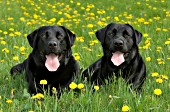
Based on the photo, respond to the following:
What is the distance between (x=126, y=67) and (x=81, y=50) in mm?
1899

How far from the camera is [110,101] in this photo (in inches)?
151

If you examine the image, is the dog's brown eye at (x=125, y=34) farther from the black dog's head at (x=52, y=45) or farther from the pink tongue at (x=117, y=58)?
the black dog's head at (x=52, y=45)

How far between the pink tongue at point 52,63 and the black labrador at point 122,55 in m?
0.43

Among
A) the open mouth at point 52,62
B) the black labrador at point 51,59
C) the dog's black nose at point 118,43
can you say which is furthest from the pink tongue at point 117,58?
the open mouth at point 52,62

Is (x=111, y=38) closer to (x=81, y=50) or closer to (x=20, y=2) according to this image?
(x=81, y=50)

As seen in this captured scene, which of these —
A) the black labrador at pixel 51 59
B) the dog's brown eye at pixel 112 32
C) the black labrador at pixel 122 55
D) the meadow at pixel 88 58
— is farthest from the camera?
the dog's brown eye at pixel 112 32

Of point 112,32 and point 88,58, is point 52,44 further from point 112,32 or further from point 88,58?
point 88,58

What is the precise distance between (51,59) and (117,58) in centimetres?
85

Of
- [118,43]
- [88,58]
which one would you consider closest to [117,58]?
[118,43]

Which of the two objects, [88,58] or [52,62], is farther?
[88,58]

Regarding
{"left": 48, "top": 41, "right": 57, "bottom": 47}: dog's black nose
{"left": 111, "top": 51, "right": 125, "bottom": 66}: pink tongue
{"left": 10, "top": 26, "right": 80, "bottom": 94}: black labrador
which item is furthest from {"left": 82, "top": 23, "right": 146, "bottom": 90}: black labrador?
{"left": 48, "top": 41, "right": 57, "bottom": 47}: dog's black nose

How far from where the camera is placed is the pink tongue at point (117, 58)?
4676 millimetres

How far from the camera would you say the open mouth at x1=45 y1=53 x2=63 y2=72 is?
4492 mm

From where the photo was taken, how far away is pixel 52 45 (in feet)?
14.3
